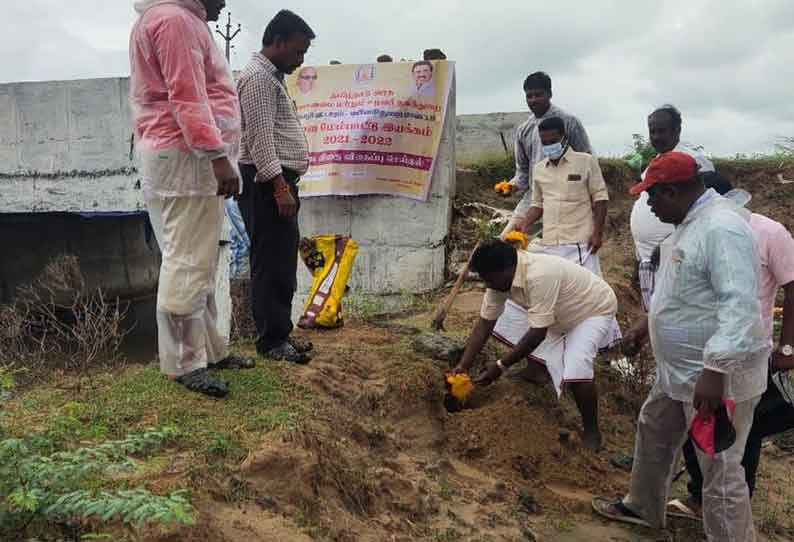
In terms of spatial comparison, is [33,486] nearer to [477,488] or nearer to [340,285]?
[477,488]

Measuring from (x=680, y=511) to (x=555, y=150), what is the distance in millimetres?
2501

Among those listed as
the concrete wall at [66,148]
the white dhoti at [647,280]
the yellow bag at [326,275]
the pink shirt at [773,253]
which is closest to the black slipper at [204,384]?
the yellow bag at [326,275]

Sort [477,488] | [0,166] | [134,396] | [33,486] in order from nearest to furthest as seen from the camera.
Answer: [33,486]
[134,396]
[477,488]
[0,166]

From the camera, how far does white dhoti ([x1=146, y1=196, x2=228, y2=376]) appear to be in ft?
10.4

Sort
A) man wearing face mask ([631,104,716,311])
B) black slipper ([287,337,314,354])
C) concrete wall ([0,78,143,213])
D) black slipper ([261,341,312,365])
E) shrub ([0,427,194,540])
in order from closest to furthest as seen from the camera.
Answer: shrub ([0,427,194,540])
black slipper ([261,341,312,365])
black slipper ([287,337,314,354])
man wearing face mask ([631,104,716,311])
concrete wall ([0,78,143,213])

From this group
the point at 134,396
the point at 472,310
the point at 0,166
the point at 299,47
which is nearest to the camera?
the point at 134,396

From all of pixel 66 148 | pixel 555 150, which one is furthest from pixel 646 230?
pixel 66 148

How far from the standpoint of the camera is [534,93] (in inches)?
206

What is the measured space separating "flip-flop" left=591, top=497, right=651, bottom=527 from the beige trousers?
29 millimetres

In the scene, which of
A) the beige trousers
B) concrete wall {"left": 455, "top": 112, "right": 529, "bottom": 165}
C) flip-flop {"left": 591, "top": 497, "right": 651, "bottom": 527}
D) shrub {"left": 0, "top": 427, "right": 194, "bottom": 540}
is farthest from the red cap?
concrete wall {"left": 455, "top": 112, "right": 529, "bottom": 165}

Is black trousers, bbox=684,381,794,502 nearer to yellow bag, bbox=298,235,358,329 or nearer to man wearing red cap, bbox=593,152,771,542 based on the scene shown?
man wearing red cap, bbox=593,152,771,542

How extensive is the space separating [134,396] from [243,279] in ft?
17.6

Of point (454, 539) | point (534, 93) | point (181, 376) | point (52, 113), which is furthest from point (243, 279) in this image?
point (454, 539)

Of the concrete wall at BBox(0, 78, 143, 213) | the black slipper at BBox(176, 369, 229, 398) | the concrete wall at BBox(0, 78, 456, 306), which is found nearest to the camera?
the black slipper at BBox(176, 369, 229, 398)
